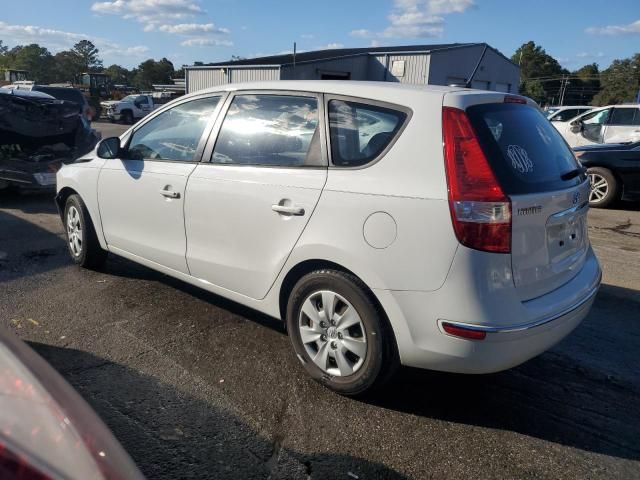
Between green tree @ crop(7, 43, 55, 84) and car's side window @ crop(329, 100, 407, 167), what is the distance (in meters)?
102

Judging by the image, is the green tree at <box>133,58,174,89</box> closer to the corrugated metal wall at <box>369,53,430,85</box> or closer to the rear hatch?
the corrugated metal wall at <box>369,53,430,85</box>

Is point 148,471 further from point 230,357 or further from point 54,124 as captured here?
point 54,124

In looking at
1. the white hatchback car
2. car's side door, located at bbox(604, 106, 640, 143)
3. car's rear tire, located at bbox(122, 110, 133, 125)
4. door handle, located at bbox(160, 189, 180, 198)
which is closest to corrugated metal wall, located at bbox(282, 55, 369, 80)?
car's rear tire, located at bbox(122, 110, 133, 125)

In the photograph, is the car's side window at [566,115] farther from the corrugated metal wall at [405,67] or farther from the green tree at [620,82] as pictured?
the green tree at [620,82]

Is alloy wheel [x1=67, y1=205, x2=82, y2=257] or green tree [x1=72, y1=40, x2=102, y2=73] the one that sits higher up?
green tree [x1=72, y1=40, x2=102, y2=73]

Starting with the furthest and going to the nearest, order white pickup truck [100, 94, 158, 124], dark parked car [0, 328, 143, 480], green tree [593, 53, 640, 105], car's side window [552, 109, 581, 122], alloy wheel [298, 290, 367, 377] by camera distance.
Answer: green tree [593, 53, 640, 105], white pickup truck [100, 94, 158, 124], car's side window [552, 109, 581, 122], alloy wheel [298, 290, 367, 377], dark parked car [0, 328, 143, 480]

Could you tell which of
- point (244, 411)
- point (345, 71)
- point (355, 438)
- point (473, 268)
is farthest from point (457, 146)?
point (345, 71)

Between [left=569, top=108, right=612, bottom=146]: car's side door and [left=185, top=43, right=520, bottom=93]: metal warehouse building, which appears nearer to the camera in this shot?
[left=569, top=108, right=612, bottom=146]: car's side door

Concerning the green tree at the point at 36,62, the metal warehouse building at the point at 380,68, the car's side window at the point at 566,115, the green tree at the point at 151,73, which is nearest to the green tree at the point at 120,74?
the green tree at the point at 151,73

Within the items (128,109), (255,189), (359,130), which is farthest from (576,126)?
(128,109)

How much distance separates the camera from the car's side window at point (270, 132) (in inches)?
128

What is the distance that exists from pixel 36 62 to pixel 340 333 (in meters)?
110

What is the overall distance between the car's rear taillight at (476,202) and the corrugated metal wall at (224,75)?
81.2ft

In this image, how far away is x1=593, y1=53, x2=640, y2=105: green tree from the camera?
69.5 metres
